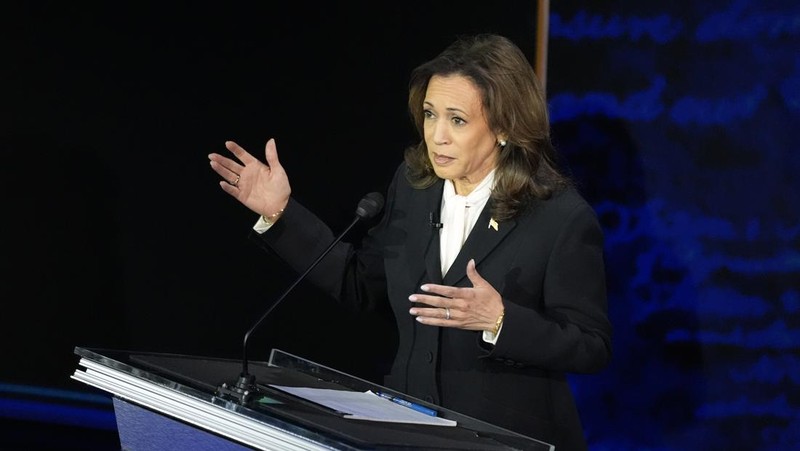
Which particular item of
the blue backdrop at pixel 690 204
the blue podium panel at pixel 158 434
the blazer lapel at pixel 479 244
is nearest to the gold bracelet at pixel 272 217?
the blazer lapel at pixel 479 244

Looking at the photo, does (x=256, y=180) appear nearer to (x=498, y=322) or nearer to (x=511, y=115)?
(x=511, y=115)

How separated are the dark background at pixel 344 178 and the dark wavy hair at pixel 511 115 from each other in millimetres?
718

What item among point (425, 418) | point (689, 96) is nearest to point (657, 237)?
point (689, 96)

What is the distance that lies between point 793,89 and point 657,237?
541 mm

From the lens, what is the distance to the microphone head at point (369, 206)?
2.23 meters

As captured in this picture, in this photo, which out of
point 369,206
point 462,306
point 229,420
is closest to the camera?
point 229,420

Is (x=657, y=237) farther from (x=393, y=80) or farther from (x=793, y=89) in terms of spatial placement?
(x=393, y=80)

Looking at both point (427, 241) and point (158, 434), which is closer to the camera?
point (158, 434)

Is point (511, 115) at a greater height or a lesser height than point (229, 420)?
greater

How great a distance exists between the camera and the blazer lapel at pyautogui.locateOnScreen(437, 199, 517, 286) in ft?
8.07

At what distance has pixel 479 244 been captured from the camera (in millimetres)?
2475

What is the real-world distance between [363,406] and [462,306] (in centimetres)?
28

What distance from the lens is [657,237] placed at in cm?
321

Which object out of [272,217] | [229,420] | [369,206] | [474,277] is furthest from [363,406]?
[272,217]
